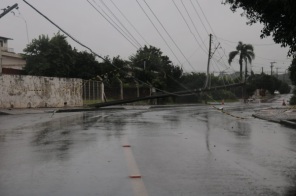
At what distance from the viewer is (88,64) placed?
59.6 metres

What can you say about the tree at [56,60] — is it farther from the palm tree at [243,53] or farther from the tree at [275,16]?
the tree at [275,16]

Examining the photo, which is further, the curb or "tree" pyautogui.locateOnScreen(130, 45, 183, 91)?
"tree" pyautogui.locateOnScreen(130, 45, 183, 91)

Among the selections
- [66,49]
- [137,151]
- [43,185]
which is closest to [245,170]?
[137,151]

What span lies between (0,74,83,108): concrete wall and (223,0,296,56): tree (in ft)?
82.5

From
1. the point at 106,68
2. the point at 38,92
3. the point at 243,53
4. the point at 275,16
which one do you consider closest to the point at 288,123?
the point at 275,16

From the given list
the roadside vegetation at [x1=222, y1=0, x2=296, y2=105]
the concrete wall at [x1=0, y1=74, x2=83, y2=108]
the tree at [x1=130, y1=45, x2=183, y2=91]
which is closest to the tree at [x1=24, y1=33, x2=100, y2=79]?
the tree at [x1=130, y1=45, x2=183, y2=91]

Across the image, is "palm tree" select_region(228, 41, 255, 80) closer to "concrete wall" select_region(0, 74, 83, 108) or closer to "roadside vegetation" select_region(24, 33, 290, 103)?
"roadside vegetation" select_region(24, 33, 290, 103)

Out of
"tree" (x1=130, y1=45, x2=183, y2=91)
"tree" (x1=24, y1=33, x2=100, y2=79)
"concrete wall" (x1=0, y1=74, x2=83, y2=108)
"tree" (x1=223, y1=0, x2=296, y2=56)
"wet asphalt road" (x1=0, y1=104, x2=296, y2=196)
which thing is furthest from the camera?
"tree" (x1=130, y1=45, x2=183, y2=91)

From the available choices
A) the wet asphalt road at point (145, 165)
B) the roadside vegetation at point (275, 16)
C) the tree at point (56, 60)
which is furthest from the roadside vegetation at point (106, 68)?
the roadside vegetation at point (275, 16)

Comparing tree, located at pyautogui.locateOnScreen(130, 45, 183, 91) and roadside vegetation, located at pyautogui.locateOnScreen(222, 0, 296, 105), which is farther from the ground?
tree, located at pyautogui.locateOnScreen(130, 45, 183, 91)

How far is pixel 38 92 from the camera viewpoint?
115ft

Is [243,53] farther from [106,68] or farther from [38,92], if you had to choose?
[38,92]

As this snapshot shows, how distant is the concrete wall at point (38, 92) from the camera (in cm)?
3198

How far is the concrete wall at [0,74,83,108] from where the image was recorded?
3198 centimetres
